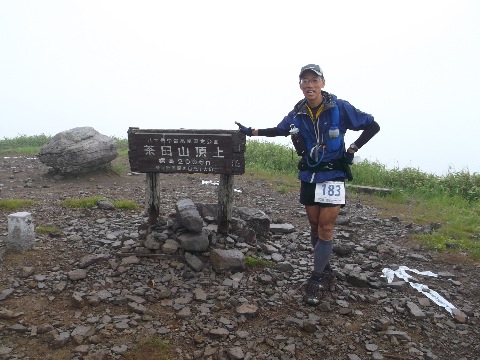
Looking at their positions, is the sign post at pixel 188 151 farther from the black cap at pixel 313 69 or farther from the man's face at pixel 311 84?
the black cap at pixel 313 69

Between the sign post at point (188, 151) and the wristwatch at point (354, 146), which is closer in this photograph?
the wristwatch at point (354, 146)

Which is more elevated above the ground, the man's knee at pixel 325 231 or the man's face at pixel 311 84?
the man's face at pixel 311 84

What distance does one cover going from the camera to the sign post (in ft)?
21.7

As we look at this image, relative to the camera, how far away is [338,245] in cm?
750

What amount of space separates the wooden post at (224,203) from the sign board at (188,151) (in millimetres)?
273

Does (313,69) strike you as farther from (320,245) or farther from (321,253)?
(321,253)

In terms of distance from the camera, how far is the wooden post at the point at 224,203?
692cm

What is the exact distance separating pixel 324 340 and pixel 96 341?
266 centimetres

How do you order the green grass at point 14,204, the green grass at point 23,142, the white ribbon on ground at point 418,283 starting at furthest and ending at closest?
the green grass at point 23,142 → the green grass at point 14,204 → the white ribbon on ground at point 418,283

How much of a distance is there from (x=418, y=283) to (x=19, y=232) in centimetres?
649

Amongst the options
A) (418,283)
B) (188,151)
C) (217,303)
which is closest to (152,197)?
(188,151)

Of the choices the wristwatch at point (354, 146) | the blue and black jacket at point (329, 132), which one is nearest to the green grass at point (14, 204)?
the blue and black jacket at point (329, 132)

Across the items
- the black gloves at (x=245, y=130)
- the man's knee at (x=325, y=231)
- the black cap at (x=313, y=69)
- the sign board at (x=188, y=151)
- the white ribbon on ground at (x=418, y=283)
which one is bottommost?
the white ribbon on ground at (x=418, y=283)

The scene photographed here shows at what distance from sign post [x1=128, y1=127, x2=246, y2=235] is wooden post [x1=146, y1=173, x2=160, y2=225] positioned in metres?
0.23
